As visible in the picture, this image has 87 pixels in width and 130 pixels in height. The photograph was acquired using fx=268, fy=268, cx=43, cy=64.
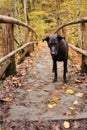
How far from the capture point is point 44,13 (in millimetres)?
24438

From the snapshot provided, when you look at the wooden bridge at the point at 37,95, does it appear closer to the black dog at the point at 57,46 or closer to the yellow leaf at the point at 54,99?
the yellow leaf at the point at 54,99

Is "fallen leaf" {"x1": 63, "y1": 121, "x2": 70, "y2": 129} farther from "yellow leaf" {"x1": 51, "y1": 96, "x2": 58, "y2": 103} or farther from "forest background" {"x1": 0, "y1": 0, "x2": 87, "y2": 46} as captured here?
"forest background" {"x1": 0, "y1": 0, "x2": 87, "y2": 46}

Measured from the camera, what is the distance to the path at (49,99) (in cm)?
315

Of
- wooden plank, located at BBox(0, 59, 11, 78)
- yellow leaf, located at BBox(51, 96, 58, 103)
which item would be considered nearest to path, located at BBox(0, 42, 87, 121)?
yellow leaf, located at BBox(51, 96, 58, 103)

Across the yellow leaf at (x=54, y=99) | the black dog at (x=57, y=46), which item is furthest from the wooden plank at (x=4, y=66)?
the yellow leaf at (x=54, y=99)

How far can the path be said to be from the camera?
3.15m

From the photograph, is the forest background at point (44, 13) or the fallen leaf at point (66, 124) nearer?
the fallen leaf at point (66, 124)

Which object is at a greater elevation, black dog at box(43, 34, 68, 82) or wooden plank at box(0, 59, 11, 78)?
black dog at box(43, 34, 68, 82)

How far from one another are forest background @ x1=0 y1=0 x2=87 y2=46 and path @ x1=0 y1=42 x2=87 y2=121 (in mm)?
14918

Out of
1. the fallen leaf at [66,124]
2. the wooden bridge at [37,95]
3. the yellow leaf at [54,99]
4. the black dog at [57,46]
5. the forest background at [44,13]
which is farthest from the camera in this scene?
the forest background at [44,13]

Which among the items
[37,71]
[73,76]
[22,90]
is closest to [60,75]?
[73,76]

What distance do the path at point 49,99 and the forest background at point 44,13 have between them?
1492 cm

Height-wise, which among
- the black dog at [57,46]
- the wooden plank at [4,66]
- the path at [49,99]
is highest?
the black dog at [57,46]

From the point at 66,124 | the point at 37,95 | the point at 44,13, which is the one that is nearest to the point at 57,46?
the point at 37,95
